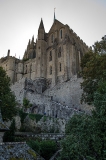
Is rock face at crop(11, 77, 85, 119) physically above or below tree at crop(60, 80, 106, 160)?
above

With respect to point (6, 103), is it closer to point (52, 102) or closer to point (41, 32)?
point (52, 102)

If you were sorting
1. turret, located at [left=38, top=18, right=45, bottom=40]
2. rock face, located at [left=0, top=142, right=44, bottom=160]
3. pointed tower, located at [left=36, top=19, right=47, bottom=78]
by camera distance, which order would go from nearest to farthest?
rock face, located at [left=0, top=142, right=44, bottom=160]
pointed tower, located at [left=36, top=19, right=47, bottom=78]
turret, located at [left=38, top=18, right=45, bottom=40]

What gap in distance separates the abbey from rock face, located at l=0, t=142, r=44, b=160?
3574cm

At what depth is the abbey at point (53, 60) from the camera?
1886 inches

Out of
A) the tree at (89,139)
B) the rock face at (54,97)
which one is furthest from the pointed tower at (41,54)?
the tree at (89,139)

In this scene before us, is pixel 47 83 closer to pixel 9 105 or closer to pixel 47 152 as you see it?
pixel 9 105

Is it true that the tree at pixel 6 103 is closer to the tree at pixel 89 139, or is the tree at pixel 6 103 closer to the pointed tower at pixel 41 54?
the tree at pixel 89 139

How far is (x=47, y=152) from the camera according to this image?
51.0ft

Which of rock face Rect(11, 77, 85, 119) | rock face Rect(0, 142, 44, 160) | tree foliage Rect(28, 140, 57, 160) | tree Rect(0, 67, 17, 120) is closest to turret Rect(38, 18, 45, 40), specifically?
rock face Rect(11, 77, 85, 119)

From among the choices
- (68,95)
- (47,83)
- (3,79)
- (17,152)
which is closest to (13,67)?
(47,83)

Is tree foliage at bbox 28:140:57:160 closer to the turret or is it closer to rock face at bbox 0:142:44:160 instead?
rock face at bbox 0:142:44:160

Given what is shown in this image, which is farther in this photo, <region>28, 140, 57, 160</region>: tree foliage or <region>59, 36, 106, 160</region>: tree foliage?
<region>28, 140, 57, 160</region>: tree foliage

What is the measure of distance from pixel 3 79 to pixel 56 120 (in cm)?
1017

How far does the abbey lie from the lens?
47.9m
